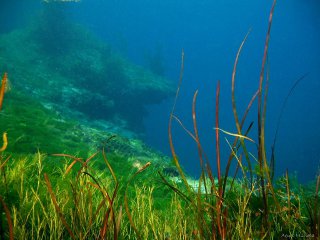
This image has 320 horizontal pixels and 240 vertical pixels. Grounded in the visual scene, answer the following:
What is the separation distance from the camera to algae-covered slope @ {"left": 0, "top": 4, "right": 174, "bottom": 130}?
18.9m

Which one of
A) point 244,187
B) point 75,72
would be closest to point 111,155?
point 244,187

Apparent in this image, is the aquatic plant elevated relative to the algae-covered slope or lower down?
lower down

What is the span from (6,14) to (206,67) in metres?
152

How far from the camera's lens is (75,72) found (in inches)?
894

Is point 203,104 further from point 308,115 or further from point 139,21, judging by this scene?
point 308,115

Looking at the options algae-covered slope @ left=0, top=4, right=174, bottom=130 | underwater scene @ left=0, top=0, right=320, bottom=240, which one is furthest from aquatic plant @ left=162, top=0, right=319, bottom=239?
algae-covered slope @ left=0, top=4, right=174, bottom=130

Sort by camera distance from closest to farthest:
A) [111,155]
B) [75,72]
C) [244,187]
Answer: [244,187], [111,155], [75,72]

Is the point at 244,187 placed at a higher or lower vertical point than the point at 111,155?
lower

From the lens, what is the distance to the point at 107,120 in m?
22.2

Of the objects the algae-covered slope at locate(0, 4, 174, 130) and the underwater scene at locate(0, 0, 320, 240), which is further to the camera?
the algae-covered slope at locate(0, 4, 174, 130)

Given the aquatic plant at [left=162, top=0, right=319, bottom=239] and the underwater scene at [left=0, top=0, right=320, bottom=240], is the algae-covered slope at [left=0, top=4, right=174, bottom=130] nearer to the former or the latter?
the underwater scene at [left=0, top=0, right=320, bottom=240]

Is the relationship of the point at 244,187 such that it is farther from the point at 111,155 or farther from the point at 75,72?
A: the point at 75,72

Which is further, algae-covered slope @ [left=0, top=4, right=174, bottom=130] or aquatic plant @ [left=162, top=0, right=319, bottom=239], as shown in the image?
algae-covered slope @ [left=0, top=4, right=174, bottom=130]

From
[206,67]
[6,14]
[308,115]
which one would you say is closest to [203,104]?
[206,67]
